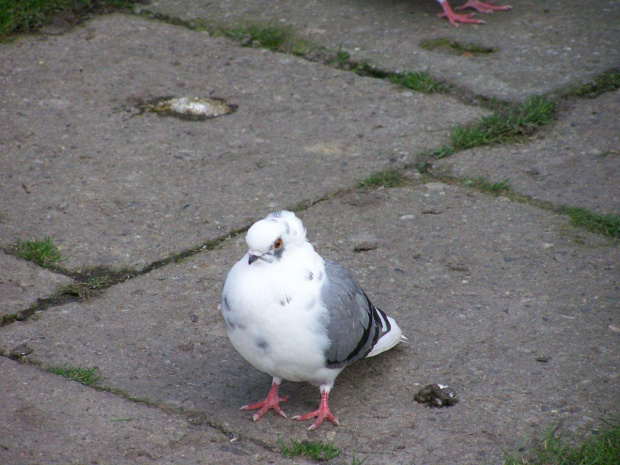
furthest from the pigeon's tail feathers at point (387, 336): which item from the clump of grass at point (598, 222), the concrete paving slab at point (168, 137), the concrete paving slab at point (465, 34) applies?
the concrete paving slab at point (465, 34)

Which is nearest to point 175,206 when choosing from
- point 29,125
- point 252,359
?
point 29,125

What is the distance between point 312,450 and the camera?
2758 mm

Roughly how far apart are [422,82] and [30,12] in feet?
9.79

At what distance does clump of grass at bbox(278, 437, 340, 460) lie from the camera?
2.75 meters

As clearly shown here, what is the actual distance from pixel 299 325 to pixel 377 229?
149 centimetres

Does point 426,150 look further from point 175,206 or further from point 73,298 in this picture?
point 73,298

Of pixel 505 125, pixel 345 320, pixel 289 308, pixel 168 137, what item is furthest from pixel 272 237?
pixel 505 125

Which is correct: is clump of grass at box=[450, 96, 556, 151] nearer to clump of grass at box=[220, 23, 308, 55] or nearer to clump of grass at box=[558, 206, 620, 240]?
clump of grass at box=[558, 206, 620, 240]

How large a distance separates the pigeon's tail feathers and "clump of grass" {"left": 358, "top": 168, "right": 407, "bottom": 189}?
1.37 metres

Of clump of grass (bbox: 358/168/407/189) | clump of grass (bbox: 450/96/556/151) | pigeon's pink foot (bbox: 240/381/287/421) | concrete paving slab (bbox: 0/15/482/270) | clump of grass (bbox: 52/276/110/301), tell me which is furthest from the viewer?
clump of grass (bbox: 450/96/556/151)

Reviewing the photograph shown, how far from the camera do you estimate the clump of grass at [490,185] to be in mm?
4406

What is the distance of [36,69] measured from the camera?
5578 millimetres

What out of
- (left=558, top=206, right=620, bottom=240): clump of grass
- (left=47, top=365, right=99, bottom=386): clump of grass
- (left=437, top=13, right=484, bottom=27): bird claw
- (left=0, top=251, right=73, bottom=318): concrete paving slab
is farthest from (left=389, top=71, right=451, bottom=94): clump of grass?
(left=47, top=365, right=99, bottom=386): clump of grass

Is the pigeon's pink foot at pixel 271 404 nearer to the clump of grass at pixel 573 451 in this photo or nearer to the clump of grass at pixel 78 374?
the clump of grass at pixel 78 374
